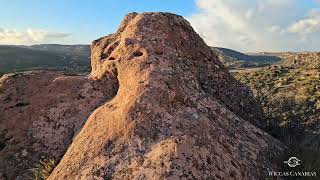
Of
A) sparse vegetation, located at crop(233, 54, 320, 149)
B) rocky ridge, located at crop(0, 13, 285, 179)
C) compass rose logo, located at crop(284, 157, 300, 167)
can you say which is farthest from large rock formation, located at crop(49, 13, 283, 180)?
sparse vegetation, located at crop(233, 54, 320, 149)

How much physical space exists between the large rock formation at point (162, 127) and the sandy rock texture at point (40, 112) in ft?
2.33

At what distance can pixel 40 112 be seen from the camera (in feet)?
32.8

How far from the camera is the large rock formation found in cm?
713

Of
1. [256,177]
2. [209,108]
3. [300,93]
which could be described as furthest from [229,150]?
[300,93]

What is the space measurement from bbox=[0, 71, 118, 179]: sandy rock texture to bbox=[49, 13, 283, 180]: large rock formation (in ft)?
2.33

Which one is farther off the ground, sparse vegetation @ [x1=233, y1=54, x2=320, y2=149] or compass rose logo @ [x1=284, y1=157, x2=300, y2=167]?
compass rose logo @ [x1=284, y1=157, x2=300, y2=167]

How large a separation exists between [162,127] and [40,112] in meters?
3.54

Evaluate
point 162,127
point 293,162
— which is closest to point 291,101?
point 293,162

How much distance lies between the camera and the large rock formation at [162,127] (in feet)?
23.4

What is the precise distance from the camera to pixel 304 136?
11383 mm

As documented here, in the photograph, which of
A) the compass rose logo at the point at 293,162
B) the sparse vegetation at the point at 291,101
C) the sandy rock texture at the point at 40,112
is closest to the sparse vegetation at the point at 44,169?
the sandy rock texture at the point at 40,112

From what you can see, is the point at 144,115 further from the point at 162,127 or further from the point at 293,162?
the point at 293,162

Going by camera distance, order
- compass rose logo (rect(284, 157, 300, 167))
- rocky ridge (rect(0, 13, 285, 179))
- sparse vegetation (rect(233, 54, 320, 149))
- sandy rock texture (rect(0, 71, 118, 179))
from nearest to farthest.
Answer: rocky ridge (rect(0, 13, 285, 179)) < compass rose logo (rect(284, 157, 300, 167)) < sandy rock texture (rect(0, 71, 118, 179)) < sparse vegetation (rect(233, 54, 320, 149))

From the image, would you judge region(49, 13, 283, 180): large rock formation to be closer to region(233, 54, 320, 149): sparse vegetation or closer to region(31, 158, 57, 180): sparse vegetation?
region(31, 158, 57, 180): sparse vegetation
